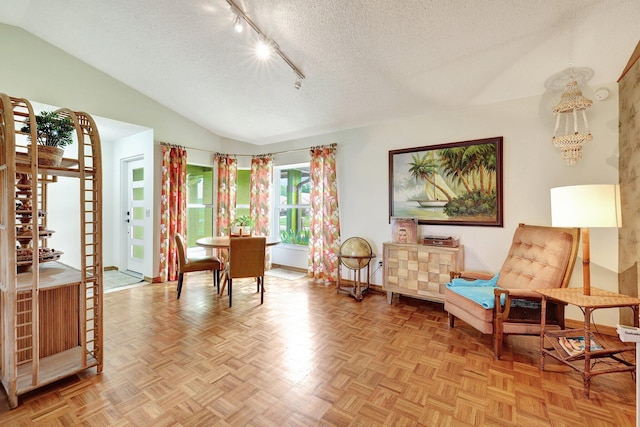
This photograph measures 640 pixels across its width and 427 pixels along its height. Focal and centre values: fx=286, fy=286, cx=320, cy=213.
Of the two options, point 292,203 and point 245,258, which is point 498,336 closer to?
point 245,258

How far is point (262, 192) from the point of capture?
5.31m

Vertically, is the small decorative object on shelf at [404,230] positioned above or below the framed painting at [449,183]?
below

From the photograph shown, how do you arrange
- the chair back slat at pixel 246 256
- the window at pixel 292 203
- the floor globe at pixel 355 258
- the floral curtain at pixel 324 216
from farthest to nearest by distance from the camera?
the window at pixel 292 203 → the floral curtain at pixel 324 216 → the floor globe at pixel 355 258 → the chair back slat at pixel 246 256

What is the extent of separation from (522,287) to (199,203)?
494 centimetres

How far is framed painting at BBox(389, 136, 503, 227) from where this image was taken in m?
3.26

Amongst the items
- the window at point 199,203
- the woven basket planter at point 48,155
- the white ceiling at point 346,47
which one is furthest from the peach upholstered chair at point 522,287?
the window at point 199,203

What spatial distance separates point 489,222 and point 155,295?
4324 mm

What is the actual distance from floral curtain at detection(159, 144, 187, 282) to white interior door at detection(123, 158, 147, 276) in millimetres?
528

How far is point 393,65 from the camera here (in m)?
2.84

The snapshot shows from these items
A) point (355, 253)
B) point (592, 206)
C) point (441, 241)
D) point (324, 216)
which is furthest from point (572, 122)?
point (324, 216)

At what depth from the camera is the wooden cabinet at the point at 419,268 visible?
3197mm

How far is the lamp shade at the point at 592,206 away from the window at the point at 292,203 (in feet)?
11.8

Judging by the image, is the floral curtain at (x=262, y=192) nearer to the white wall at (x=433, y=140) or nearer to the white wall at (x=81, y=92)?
the white wall at (x=81, y=92)

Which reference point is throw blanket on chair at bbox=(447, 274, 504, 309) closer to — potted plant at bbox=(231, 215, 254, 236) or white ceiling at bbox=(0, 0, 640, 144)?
white ceiling at bbox=(0, 0, 640, 144)
